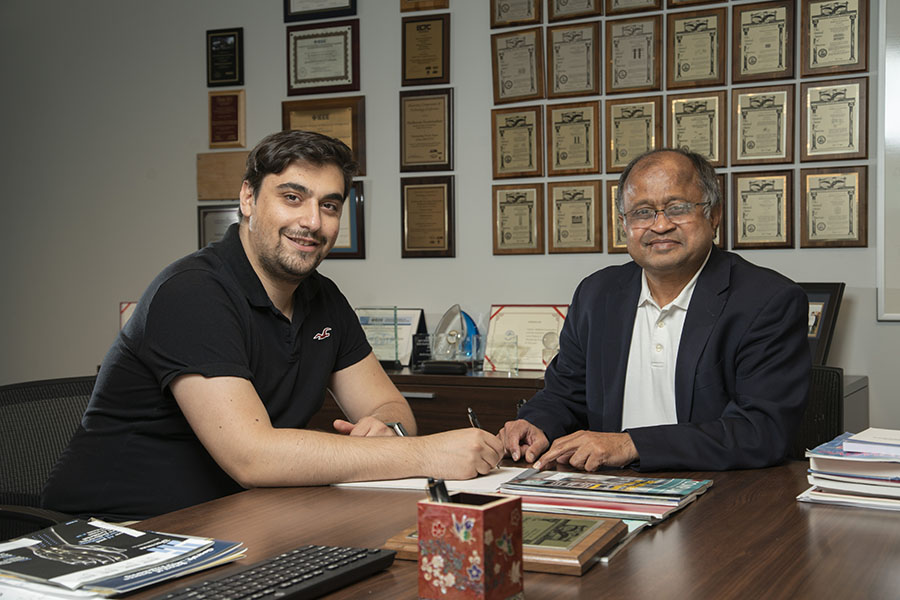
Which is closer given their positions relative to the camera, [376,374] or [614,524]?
[614,524]

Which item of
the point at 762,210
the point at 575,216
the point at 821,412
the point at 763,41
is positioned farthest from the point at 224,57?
the point at 821,412

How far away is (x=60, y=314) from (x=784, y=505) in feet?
13.7

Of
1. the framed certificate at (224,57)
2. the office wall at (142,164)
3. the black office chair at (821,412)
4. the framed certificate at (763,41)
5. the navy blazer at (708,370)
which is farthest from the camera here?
the framed certificate at (224,57)

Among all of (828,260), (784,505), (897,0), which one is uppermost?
(897,0)

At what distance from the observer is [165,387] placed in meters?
1.81

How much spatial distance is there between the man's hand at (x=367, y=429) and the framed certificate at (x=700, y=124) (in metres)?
2.11

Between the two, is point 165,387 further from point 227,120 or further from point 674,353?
point 227,120

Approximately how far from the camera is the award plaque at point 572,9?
377 centimetres

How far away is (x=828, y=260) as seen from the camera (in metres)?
3.44

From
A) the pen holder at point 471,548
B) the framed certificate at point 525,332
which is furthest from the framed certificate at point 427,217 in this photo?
the pen holder at point 471,548

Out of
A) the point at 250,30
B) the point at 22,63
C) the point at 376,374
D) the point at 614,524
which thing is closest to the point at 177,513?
the point at 614,524

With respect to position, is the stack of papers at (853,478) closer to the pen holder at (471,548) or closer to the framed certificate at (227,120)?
the pen holder at (471,548)

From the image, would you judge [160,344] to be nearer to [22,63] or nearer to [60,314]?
[60,314]

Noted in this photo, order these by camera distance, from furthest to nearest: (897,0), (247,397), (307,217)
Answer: (897,0) < (307,217) < (247,397)
